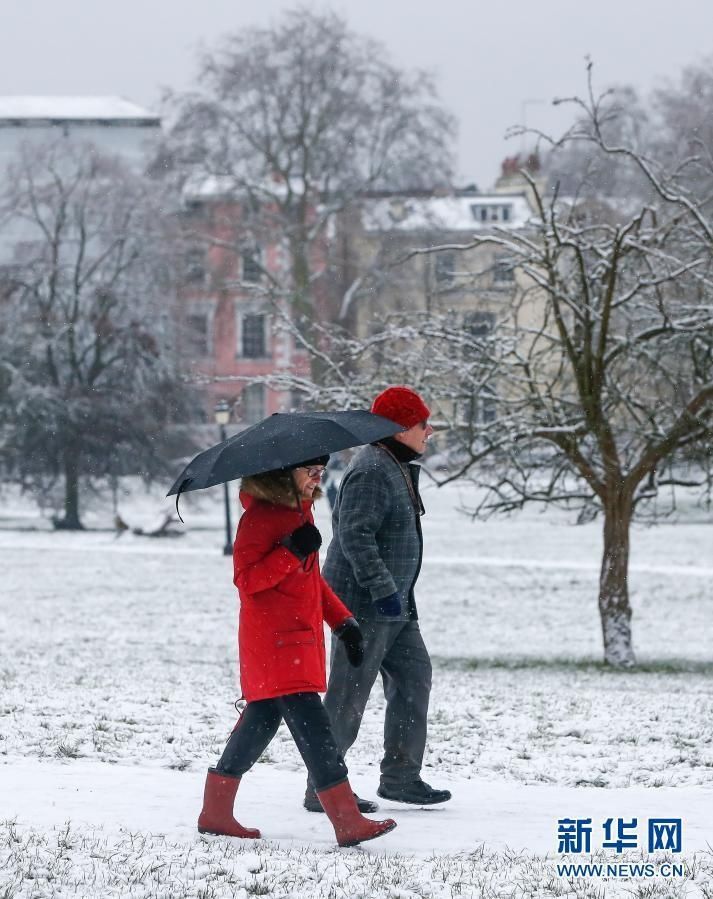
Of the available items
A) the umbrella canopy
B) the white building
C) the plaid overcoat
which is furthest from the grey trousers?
the white building

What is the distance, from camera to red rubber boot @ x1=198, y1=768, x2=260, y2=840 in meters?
5.65

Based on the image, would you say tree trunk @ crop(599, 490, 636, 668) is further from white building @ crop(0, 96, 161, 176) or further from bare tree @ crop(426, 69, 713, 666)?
white building @ crop(0, 96, 161, 176)

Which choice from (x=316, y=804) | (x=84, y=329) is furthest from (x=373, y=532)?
(x=84, y=329)

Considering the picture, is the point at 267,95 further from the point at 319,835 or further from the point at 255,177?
the point at 319,835

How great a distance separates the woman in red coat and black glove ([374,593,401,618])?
451 mm

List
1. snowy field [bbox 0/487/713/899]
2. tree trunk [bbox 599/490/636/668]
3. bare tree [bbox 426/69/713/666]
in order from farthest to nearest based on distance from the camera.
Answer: tree trunk [bbox 599/490/636/668], bare tree [bbox 426/69/713/666], snowy field [bbox 0/487/713/899]

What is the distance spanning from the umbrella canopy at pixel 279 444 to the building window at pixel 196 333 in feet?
119

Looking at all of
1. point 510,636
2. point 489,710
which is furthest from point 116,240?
point 489,710

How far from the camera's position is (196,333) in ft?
139

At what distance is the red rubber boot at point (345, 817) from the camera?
556cm

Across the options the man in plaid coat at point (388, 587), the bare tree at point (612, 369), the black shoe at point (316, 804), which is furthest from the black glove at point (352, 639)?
the bare tree at point (612, 369)

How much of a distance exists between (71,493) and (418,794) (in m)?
33.5

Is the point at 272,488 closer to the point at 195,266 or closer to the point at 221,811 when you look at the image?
the point at 221,811

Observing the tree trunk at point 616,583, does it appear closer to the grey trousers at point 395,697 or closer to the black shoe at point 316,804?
the grey trousers at point 395,697
